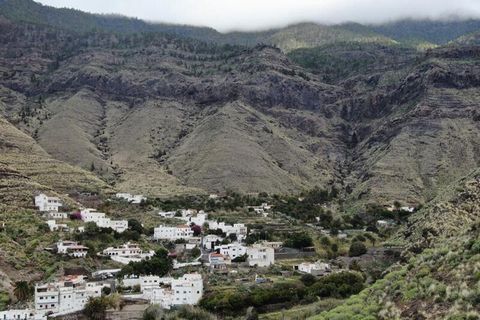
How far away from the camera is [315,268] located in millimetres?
66938

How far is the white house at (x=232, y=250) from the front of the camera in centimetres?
7394

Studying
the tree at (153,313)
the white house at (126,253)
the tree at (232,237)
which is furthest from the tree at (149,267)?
the tree at (232,237)

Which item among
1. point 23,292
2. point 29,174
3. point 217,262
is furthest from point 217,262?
point 29,174

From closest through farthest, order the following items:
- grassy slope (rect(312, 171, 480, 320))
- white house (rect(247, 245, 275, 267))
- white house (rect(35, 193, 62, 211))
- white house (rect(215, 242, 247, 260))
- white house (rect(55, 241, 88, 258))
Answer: grassy slope (rect(312, 171, 480, 320)), white house (rect(55, 241, 88, 258)), white house (rect(247, 245, 275, 267)), white house (rect(215, 242, 247, 260)), white house (rect(35, 193, 62, 211))

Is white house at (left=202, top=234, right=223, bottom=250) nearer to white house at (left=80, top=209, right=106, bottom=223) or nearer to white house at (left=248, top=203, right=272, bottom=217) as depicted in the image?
white house at (left=80, top=209, right=106, bottom=223)

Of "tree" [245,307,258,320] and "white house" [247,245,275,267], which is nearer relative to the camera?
"tree" [245,307,258,320]

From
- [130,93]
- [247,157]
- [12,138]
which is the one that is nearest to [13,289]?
[12,138]

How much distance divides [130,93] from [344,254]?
306 ft

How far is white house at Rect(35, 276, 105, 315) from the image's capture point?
5578 cm

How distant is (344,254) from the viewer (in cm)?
7781

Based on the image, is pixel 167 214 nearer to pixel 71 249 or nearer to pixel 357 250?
pixel 71 249

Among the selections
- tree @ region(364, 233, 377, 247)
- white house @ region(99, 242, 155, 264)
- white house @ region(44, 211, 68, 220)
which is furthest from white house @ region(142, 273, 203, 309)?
tree @ region(364, 233, 377, 247)

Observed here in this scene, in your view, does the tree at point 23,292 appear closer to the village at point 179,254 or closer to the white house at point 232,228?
the village at point 179,254

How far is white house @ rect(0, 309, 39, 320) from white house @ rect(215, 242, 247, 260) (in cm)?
2437
